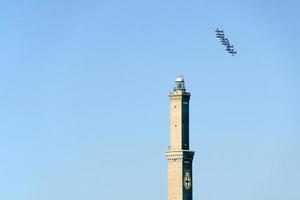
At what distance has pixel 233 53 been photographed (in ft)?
634

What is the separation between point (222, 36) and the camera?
199 metres

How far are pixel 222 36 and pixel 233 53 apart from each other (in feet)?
23.5
